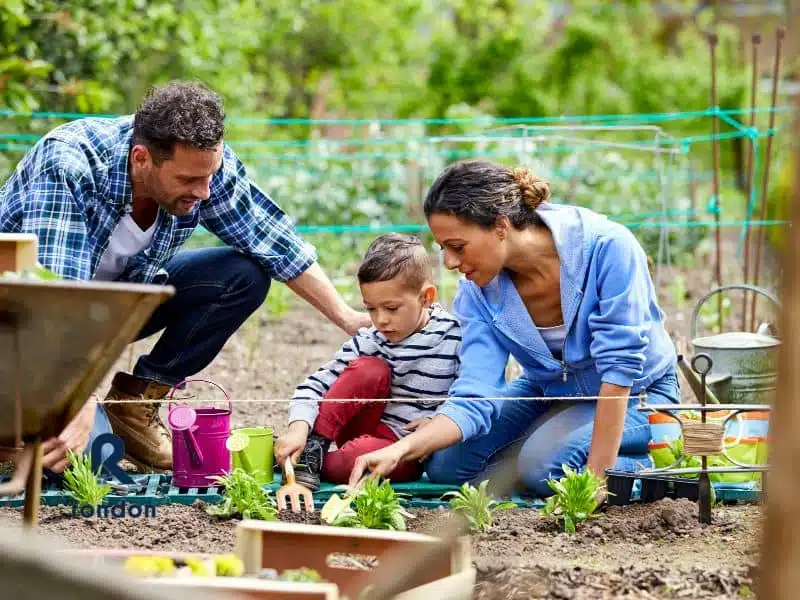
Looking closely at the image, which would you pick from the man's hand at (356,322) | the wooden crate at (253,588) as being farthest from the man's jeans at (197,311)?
the wooden crate at (253,588)

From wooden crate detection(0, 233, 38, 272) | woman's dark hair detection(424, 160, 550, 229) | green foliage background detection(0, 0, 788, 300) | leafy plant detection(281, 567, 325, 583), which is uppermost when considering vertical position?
green foliage background detection(0, 0, 788, 300)

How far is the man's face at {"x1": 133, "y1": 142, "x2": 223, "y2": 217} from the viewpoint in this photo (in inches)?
148

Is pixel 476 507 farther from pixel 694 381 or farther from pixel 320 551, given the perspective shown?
pixel 694 381

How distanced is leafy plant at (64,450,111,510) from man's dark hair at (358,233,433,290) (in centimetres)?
107

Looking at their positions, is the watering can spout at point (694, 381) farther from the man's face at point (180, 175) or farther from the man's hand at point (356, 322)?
the man's face at point (180, 175)

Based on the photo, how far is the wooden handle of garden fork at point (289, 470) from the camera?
379cm

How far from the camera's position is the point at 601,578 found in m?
2.89

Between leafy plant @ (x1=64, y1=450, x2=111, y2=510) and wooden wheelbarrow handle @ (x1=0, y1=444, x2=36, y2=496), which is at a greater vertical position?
wooden wheelbarrow handle @ (x1=0, y1=444, x2=36, y2=496)

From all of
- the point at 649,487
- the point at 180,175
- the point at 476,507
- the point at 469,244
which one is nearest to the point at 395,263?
the point at 469,244

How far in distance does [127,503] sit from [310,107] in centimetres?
1362

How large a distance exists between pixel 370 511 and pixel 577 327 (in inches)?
38.1

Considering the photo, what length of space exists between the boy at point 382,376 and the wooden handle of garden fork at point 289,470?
26mm

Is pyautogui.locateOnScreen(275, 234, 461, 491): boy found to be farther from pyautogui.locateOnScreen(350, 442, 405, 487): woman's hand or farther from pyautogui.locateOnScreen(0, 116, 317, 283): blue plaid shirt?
pyautogui.locateOnScreen(0, 116, 317, 283): blue plaid shirt

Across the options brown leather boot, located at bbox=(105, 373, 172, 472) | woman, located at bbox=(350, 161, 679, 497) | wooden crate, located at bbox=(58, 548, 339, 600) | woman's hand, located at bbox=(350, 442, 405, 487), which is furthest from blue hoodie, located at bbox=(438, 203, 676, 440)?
wooden crate, located at bbox=(58, 548, 339, 600)
